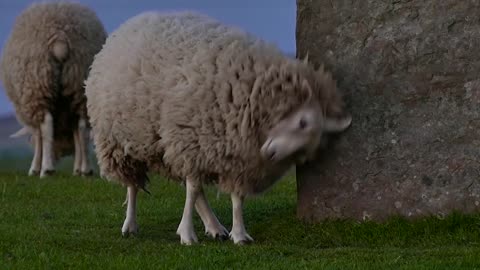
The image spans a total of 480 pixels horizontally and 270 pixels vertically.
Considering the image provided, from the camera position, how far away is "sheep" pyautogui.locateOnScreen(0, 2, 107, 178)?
1719 centimetres

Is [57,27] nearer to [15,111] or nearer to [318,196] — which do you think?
[15,111]

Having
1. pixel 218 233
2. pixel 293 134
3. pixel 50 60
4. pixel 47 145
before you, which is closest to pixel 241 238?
pixel 218 233

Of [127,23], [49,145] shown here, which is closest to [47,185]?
[49,145]

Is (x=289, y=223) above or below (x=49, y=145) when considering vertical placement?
above

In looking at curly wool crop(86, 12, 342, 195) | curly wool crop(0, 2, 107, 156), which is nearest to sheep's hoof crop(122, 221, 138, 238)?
curly wool crop(86, 12, 342, 195)

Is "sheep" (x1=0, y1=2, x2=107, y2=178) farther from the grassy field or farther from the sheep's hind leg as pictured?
the sheep's hind leg

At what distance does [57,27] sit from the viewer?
17453 mm

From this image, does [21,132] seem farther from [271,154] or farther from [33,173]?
[271,154]

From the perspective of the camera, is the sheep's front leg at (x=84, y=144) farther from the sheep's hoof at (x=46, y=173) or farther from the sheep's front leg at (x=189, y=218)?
the sheep's front leg at (x=189, y=218)

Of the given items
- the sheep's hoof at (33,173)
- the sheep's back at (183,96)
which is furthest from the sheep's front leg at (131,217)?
the sheep's hoof at (33,173)

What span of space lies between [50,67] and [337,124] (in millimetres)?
8136

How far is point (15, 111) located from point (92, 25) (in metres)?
1.87

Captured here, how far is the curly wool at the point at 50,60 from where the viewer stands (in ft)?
56.3

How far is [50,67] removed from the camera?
17.1 metres
